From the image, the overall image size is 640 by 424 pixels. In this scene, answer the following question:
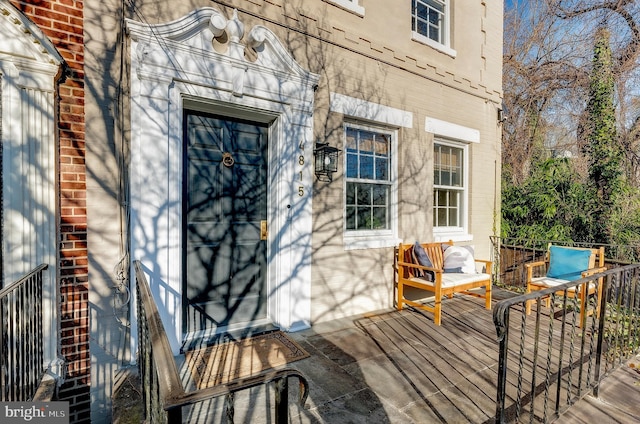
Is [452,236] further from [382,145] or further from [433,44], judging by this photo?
[433,44]

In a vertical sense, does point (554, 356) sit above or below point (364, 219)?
below

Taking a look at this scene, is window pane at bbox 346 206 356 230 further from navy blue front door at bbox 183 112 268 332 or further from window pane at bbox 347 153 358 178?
navy blue front door at bbox 183 112 268 332

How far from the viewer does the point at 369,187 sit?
473 cm

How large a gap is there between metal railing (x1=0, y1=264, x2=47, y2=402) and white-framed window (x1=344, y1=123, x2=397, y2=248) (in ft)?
10.5

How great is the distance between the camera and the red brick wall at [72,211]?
2.76 metres

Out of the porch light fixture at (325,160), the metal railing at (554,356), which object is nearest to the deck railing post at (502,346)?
the metal railing at (554,356)

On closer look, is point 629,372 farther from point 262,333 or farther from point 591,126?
point 591,126

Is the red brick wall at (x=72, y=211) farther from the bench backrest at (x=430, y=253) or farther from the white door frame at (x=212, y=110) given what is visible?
the bench backrest at (x=430, y=253)

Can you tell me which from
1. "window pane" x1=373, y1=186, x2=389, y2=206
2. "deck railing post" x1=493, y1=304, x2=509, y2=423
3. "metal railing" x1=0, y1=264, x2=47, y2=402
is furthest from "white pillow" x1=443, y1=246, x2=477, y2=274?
"metal railing" x1=0, y1=264, x2=47, y2=402

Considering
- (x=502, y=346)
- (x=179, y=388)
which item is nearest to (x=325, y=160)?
(x=502, y=346)

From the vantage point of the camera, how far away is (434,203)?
5570 mm

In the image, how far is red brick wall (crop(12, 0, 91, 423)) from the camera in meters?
2.76

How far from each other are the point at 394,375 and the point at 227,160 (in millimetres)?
2735

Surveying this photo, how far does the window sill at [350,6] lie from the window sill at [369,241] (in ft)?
9.89
